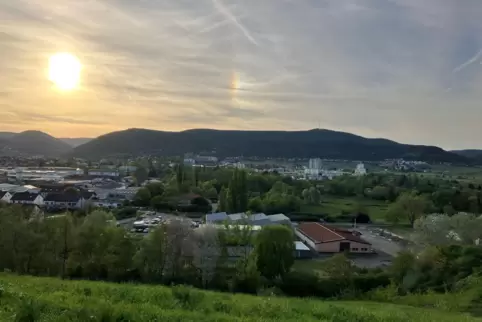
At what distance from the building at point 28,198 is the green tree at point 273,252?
3682cm

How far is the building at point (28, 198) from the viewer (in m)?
53.8

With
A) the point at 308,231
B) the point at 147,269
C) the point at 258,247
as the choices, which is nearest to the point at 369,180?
the point at 308,231

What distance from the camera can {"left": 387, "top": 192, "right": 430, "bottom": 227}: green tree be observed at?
162ft

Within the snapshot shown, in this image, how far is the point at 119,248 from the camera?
2158 cm

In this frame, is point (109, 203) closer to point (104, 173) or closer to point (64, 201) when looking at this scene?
point (64, 201)

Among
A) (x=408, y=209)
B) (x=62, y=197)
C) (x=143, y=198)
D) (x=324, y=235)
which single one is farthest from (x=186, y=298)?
(x=62, y=197)

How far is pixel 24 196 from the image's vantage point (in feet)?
184

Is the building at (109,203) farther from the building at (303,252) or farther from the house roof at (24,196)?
the building at (303,252)

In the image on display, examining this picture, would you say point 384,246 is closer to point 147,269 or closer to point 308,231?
point 308,231

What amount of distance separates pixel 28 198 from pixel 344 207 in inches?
1571

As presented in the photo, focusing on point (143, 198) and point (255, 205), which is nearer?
point (255, 205)

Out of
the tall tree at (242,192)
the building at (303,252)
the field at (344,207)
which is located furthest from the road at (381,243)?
the tall tree at (242,192)

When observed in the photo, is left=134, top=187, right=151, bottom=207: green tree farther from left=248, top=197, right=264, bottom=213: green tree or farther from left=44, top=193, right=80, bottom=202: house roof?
left=248, top=197, right=264, bottom=213: green tree

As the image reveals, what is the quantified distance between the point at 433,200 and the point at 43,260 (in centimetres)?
4754
